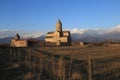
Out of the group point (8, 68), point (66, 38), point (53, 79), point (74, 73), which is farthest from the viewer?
point (66, 38)

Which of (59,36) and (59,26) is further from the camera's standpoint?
(59,26)

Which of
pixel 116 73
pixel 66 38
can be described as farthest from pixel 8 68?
pixel 66 38

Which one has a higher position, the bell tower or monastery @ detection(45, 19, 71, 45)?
the bell tower

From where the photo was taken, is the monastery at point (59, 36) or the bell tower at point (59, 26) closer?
the monastery at point (59, 36)

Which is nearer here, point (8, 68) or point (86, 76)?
point (86, 76)

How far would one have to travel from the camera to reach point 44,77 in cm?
1432

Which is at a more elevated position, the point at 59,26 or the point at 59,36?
the point at 59,26

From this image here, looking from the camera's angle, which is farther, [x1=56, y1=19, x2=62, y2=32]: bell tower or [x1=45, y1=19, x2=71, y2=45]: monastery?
[x1=56, y1=19, x2=62, y2=32]: bell tower

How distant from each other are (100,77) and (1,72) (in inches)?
229

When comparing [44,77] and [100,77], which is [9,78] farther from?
[100,77]

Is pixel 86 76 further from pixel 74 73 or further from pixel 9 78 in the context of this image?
pixel 9 78

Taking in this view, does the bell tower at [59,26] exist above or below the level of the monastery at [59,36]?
above

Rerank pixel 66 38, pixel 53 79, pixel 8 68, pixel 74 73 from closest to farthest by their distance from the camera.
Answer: pixel 53 79 → pixel 74 73 → pixel 8 68 → pixel 66 38

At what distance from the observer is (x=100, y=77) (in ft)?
50.0
